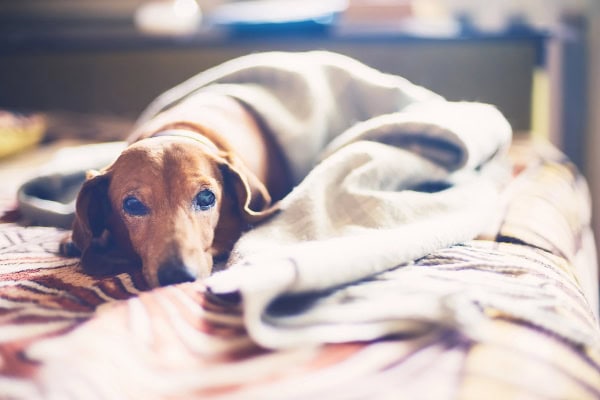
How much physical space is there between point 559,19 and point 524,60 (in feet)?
0.84

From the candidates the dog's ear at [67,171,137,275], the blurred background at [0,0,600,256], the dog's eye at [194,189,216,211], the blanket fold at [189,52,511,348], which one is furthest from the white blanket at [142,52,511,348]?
the blurred background at [0,0,600,256]

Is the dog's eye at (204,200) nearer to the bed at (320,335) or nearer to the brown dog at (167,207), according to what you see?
the brown dog at (167,207)

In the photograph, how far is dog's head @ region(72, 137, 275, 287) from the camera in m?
0.99

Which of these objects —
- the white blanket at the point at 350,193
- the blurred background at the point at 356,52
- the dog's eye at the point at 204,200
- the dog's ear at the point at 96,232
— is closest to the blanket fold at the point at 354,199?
the white blanket at the point at 350,193

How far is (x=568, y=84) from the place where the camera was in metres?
2.12

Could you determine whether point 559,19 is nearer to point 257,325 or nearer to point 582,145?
point 582,145

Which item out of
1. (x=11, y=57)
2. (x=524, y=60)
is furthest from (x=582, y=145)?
(x=11, y=57)

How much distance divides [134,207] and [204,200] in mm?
117

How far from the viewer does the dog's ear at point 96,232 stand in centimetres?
101

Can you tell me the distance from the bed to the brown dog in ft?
0.32

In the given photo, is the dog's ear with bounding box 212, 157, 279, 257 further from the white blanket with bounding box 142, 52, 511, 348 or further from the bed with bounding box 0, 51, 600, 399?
the bed with bounding box 0, 51, 600, 399

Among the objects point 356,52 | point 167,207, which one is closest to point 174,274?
point 167,207

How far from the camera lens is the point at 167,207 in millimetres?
1020

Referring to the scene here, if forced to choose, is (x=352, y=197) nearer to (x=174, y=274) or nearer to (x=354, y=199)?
(x=354, y=199)
